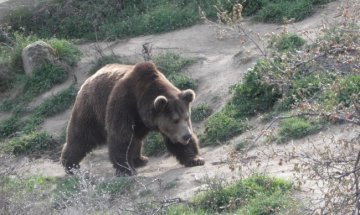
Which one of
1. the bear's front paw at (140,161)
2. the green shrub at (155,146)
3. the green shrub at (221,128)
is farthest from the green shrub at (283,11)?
the bear's front paw at (140,161)

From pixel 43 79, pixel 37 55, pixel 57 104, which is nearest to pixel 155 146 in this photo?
pixel 57 104

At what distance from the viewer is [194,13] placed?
15.3 m

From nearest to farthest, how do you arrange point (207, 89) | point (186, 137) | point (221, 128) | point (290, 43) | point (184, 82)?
point (186, 137) → point (221, 128) → point (290, 43) → point (207, 89) → point (184, 82)

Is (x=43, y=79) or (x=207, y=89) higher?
(x=207, y=89)

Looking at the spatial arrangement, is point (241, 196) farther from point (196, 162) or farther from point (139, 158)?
point (139, 158)

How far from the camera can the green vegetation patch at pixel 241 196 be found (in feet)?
27.7

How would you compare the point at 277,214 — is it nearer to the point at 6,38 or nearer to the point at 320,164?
the point at 320,164

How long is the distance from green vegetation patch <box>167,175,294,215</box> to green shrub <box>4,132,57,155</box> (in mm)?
4550

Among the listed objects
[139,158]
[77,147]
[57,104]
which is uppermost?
[77,147]

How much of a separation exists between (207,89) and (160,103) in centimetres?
235

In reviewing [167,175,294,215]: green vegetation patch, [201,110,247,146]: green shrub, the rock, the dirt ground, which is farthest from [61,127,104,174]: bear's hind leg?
the rock

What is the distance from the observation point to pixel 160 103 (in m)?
10.6

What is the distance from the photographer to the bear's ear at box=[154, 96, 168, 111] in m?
10.6

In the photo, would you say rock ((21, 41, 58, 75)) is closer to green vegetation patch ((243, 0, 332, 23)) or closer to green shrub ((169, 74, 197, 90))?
green shrub ((169, 74, 197, 90))
